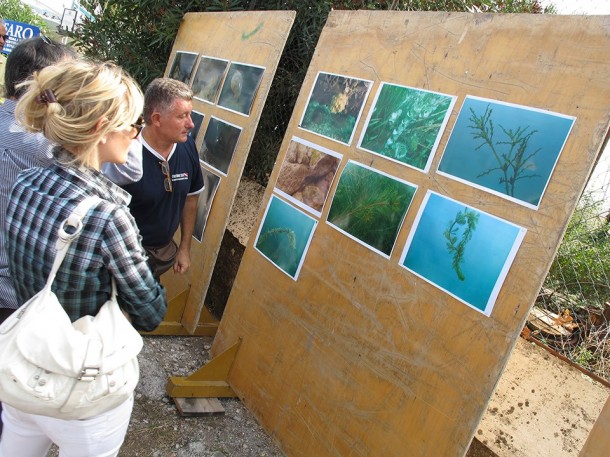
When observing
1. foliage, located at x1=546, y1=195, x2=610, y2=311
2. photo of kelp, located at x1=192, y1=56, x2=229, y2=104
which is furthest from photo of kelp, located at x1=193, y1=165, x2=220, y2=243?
foliage, located at x1=546, y1=195, x2=610, y2=311

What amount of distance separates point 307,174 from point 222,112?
112 cm

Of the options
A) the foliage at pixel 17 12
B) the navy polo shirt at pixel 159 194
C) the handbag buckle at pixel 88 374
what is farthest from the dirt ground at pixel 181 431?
the foliage at pixel 17 12

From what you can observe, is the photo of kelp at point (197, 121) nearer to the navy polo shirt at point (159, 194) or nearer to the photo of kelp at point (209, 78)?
the photo of kelp at point (209, 78)

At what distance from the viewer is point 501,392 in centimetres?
279

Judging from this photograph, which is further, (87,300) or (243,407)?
(243,407)

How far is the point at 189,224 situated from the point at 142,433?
1.22 metres

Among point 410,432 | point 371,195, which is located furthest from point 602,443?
point 371,195

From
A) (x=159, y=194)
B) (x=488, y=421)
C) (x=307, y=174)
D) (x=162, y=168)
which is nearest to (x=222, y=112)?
(x=162, y=168)

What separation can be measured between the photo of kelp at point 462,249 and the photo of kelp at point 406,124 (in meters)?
0.21

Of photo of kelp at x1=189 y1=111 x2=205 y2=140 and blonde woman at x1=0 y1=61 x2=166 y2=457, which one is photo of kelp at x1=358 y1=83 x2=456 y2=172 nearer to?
blonde woman at x1=0 y1=61 x2=166 y2=457

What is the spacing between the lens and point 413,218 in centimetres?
216

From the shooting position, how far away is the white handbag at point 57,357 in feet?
4.45

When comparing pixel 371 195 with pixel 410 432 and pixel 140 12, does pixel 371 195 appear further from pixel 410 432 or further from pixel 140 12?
pixel 140 12

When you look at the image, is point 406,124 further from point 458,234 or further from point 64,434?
point 64,434
